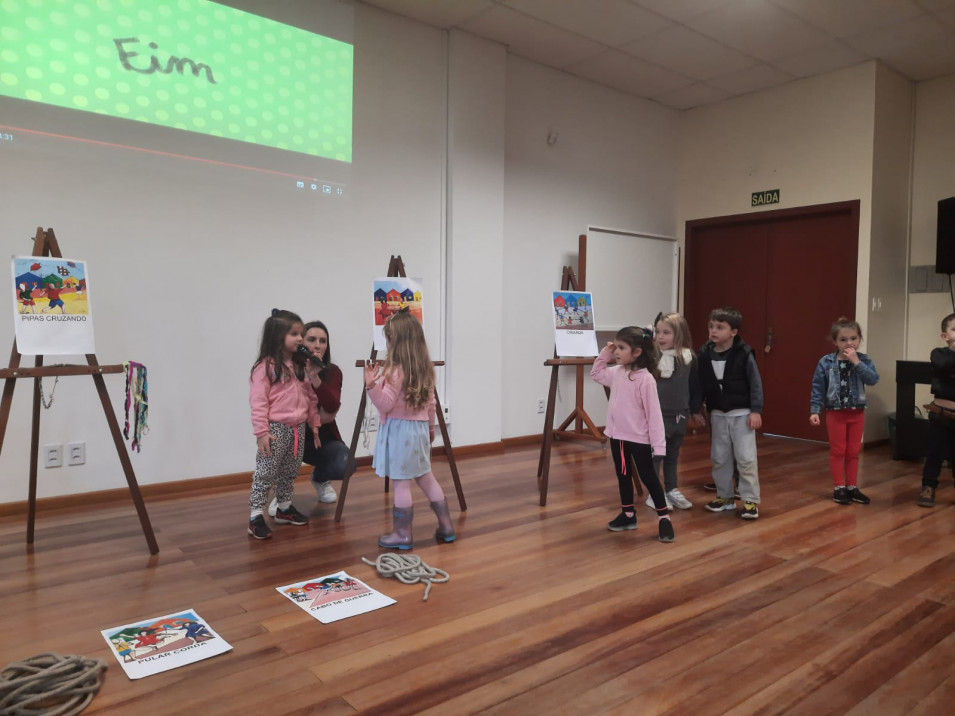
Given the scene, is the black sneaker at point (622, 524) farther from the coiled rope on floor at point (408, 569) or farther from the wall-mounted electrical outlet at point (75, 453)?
the wall-mounted electrical outlet at point (75, 453)

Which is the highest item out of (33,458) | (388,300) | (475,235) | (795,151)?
(795,151)

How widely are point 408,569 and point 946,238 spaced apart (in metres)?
5.01

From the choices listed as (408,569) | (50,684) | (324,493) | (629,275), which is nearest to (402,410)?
(408,569)

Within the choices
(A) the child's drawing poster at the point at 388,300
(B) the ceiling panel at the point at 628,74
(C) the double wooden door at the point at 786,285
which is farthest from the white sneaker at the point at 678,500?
(B) the ceiling panel at the point at 628,74

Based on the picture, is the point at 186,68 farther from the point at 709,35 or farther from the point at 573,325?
the point at 709,35

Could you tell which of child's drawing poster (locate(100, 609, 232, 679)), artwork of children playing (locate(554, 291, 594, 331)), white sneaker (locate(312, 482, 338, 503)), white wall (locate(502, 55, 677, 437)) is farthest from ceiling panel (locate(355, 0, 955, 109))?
child's drawing poster (locate(100, 609, 232, 679))

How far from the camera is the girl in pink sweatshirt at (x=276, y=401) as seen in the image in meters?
3.12

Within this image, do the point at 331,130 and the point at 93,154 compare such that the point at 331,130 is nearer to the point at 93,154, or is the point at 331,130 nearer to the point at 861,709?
the point at 93,154

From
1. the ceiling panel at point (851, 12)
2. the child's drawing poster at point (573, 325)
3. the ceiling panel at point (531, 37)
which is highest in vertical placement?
the ceiling panel at point (531, 37)

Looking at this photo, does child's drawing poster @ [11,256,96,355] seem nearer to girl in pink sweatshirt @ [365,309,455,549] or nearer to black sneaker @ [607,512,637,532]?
girl in pink sweatshirt @ [365,309,455,549]

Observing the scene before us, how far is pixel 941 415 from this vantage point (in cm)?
377

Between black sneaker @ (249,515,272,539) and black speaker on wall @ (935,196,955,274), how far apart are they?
5.31 meters

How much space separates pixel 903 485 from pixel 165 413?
466cm

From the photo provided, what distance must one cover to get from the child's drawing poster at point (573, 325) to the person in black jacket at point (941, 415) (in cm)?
197
